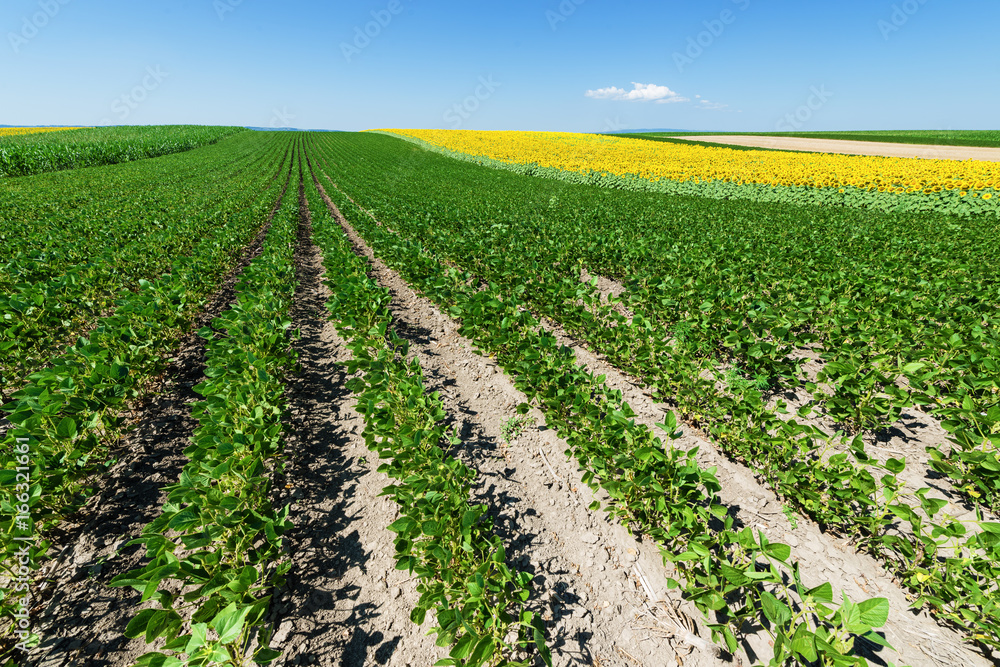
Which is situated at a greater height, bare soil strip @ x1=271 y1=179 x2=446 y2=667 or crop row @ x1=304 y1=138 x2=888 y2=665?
crop row @ x1=304 y1=138 x2=888 y2=665

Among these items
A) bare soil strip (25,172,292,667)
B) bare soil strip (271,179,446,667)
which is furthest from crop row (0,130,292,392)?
bare soil strip (271,179,446,667)

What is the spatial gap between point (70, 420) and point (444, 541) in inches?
124

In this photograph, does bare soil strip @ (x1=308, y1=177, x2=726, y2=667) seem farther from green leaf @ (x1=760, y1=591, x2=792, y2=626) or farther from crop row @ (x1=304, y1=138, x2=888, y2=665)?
green leaf @ (x1=760, y1=591, x2=792, y2=626)

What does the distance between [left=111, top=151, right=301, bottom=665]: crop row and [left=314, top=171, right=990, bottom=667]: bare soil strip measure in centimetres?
197

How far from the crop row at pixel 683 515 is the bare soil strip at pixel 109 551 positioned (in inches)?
148

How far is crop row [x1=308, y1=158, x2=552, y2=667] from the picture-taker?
2301mm

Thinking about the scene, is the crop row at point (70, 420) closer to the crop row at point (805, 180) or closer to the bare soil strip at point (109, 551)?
the bare soil strip at point (109, 551)

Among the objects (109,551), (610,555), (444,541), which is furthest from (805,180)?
(109,551)

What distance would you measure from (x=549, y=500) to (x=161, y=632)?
293cm

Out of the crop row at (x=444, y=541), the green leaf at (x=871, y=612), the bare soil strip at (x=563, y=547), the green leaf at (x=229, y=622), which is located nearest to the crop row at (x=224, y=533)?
the green leaf at (x=229, y=622)

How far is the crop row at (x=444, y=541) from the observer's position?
2.30m

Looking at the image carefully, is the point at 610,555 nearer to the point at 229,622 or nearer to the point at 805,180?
the point at 229,622

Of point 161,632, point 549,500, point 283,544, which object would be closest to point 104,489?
point 283,544

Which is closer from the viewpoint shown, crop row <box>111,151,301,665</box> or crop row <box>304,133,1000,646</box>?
crop row <box>111,151,301,665</box>
